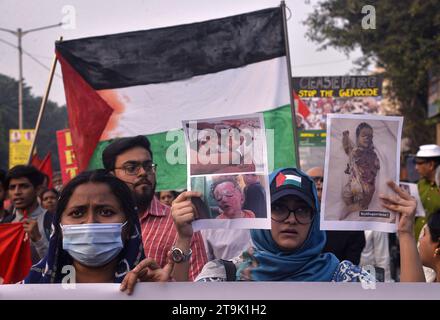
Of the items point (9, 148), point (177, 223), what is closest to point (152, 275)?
point (177, 223)

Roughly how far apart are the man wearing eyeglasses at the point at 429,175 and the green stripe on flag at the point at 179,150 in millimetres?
3064

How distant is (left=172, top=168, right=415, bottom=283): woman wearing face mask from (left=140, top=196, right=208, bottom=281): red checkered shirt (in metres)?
0.23

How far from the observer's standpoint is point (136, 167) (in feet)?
11.5

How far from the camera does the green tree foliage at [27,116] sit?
3430 millimetres

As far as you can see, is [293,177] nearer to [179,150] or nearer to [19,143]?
[179,150]

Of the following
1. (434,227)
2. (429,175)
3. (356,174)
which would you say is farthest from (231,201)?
(429,175)

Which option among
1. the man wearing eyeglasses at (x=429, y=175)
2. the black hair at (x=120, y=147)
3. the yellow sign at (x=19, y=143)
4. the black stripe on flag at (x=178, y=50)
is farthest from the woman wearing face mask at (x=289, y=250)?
the man wearing eyeglasses at (x=429, y=175)

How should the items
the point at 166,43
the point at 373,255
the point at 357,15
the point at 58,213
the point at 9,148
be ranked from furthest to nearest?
the point at 373,255, the point at 9,148, the point at 166,43, the point at 357,15, the point at 58,213

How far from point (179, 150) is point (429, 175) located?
4.17 metres

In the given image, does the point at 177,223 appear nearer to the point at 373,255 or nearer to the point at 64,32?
the point at 64,32

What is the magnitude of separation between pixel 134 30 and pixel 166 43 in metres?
0.31

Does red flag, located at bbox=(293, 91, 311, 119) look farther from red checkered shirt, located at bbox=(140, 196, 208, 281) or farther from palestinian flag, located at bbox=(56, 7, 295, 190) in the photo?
red checkered shirt, located at bbox=(140, 196, 208, 281)

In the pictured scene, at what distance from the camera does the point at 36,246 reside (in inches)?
174

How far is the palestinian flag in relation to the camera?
12.1 ft
